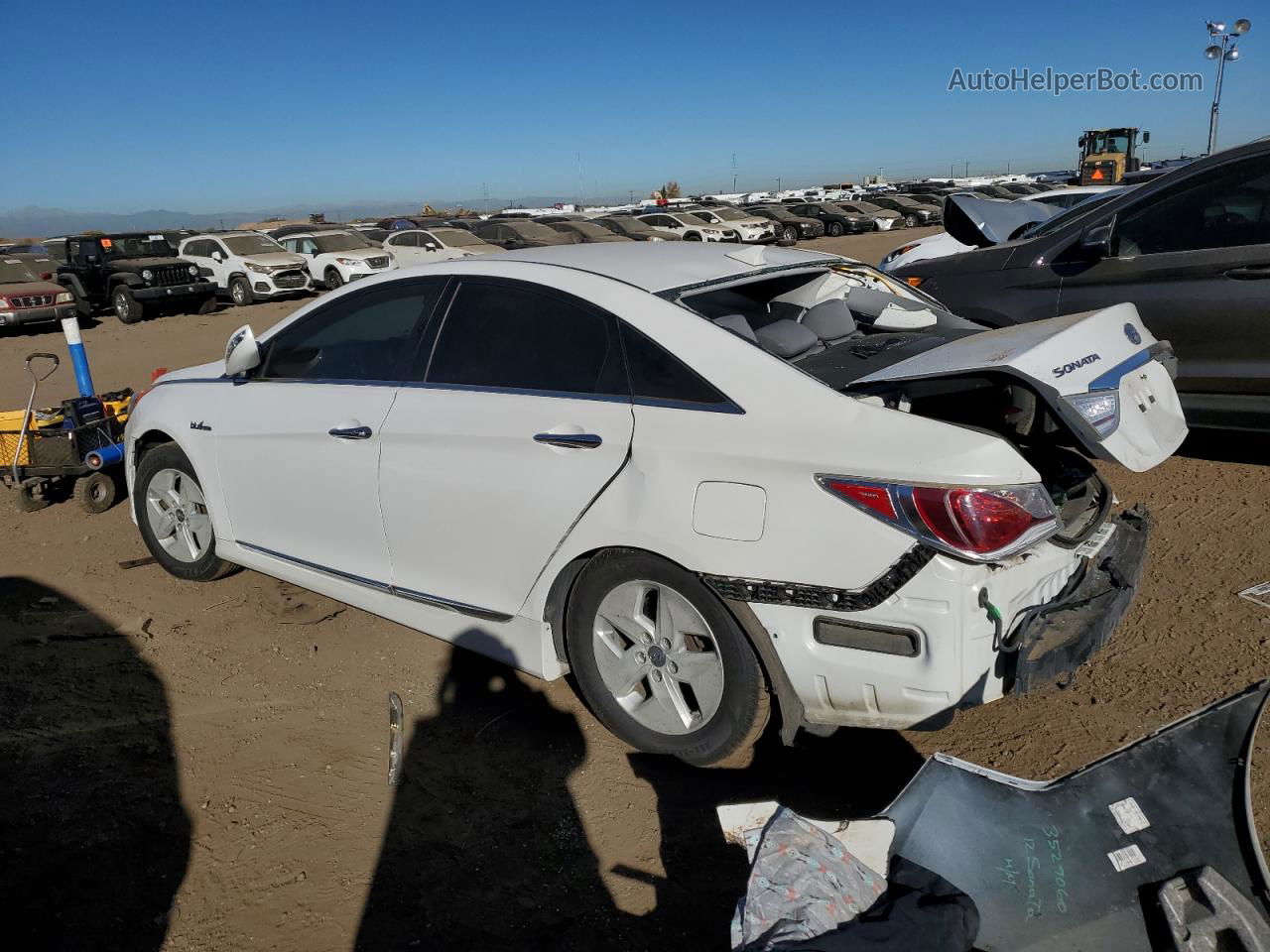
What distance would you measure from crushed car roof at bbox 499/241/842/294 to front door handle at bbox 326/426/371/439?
0.83m

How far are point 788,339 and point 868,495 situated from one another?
1.11m

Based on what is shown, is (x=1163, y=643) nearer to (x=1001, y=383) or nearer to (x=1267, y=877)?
(x=1001, y=383)

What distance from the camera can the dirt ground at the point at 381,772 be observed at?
2.57 meters

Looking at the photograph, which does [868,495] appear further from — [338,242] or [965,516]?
[338,242]

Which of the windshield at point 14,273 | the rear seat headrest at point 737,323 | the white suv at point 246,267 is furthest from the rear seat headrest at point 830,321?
the windshield at point 14,273

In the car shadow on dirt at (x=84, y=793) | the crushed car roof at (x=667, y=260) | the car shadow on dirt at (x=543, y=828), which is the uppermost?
the crushed car roof at (x=667, y=260)

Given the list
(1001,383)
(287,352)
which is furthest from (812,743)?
(287,352)

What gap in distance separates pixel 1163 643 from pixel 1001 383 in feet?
5.55

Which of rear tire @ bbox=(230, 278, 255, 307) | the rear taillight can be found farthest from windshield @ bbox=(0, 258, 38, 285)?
the rear taillight

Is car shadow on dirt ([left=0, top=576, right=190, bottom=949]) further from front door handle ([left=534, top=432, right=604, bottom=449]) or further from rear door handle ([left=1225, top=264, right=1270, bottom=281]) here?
rear door handle ([left=1225, top=264, right=1270, bottom=281])

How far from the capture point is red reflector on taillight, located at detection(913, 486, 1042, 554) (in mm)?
2389

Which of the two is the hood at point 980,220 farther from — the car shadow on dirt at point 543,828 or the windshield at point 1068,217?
the car shadow on dirt at point 543,828

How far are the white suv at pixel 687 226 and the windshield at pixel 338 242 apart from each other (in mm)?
10201

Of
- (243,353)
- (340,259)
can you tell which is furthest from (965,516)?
(340,259)
